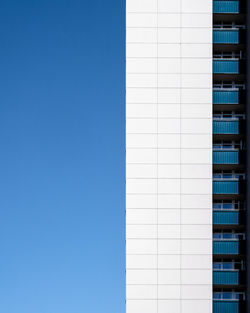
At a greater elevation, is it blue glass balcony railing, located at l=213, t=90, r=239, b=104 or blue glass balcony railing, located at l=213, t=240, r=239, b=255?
blue glass balcony railing, located at l=213, t=90, r=239, b=104

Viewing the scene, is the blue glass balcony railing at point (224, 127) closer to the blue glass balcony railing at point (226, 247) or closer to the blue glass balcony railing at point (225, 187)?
the blue glass balcony railing at point (225, 187)

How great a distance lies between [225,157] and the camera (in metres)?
26.5

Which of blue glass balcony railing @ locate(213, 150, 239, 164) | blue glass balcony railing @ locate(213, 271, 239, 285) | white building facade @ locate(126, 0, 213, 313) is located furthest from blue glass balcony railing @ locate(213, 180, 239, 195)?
blue glass balcony railing @ locate(213, 271, 239, 285)

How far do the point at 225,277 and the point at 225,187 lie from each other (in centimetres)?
549

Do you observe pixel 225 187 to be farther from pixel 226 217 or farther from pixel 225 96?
pixel 225 96

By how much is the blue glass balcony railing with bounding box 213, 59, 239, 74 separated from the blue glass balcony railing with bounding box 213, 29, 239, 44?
131cm

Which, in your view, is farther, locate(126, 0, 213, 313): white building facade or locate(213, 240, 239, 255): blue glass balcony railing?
locate(213, 240, 239, 255): blue glass balcony railing

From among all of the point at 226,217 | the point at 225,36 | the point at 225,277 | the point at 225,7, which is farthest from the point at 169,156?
the point at 225,7

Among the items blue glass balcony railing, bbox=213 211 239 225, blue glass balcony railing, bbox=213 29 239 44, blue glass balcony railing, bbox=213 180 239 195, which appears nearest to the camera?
blue glass balcony railing, bbox=213 211 239 225

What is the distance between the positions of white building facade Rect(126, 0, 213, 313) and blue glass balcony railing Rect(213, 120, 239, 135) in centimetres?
111

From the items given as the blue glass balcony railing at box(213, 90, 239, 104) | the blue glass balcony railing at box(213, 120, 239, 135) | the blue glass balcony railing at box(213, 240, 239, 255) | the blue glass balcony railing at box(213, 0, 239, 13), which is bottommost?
the blue glass balcony railing at box(213, 240, 239, 255)

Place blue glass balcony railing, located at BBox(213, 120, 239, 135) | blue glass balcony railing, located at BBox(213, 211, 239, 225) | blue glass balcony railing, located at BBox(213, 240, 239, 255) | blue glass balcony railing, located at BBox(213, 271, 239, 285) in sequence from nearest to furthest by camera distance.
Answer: blue glass balcony railing, located at BBox(213, 271, 239, 285) → blue glass balcony railing, located at BBox(213, 240, 239, 255) → blue glass balcony railing, located at BBox(213, 211, 239, 225) → blue glass balcony railing, located at BBox(213, 120, 239, 135)

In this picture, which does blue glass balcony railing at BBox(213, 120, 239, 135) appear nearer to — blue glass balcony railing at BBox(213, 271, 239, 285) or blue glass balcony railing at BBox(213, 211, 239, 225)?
blue glass balcony railing at BBox(213, 211, 239, 225)

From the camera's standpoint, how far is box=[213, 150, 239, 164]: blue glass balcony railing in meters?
26.4
